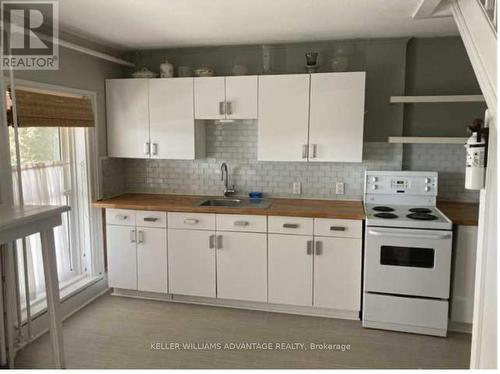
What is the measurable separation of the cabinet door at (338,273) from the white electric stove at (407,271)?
120 mm

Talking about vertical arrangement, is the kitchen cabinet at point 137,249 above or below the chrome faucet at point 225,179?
below

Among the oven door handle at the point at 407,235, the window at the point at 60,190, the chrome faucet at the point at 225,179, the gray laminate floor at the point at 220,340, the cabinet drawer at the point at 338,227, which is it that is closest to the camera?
the gray laminate floor at the point at 220,340

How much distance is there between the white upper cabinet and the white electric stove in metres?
1.76

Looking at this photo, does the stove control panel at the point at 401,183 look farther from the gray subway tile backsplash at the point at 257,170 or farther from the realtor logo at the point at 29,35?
the realtor logo at the point at 29,35

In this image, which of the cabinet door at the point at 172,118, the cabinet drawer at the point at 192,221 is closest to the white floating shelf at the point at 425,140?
the cabinet drawer at the point at 192,221

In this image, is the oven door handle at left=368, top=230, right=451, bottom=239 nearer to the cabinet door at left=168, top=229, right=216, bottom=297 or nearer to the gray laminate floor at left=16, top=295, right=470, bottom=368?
the gray laminate floor at left=16, top=295, right=470, bottom=368

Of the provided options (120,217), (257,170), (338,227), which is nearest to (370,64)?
(257,170)

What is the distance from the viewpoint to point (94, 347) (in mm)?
2898

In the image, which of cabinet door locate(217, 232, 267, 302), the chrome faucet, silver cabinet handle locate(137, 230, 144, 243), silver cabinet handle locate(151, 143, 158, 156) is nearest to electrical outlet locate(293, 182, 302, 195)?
the chrome faucet

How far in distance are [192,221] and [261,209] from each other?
0.62m

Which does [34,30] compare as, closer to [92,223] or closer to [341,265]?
[92,223]

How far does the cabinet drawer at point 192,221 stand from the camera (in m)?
3.42

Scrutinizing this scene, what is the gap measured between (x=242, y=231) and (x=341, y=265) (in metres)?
0.87

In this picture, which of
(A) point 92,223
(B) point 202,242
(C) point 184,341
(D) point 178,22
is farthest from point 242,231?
A: (D) point 178,22
